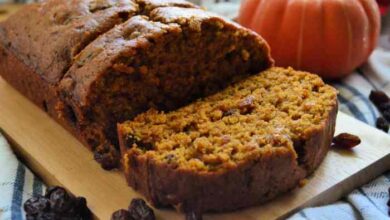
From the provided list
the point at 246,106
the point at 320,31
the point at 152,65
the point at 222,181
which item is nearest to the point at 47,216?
the point at 222,181

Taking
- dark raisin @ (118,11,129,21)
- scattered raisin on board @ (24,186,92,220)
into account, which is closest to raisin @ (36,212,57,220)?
scattered raisin on board @ (24,186,92,220)

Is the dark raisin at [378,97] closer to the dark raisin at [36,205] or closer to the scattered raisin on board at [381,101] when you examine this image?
the scattered raisin on board at [381,101]

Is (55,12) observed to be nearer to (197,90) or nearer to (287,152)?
(197,90)

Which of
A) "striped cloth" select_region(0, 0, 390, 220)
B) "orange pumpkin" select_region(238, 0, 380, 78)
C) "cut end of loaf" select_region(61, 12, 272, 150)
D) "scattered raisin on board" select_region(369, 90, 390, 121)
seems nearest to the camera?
"striped cloth" select_region(0, 0, 390, 220)

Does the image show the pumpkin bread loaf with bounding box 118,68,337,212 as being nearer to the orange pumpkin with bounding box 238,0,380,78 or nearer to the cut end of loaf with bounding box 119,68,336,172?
the cut end of loaf with bounding box 119,68,336,172

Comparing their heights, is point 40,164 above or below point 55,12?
below

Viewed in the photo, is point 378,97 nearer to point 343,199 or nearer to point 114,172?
point 343,199

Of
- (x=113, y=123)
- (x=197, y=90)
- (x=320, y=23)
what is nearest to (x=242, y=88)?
(x=197, y=90)

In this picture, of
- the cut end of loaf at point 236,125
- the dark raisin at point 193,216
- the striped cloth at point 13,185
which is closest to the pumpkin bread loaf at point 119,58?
the cut end of loaf at point 236,125
